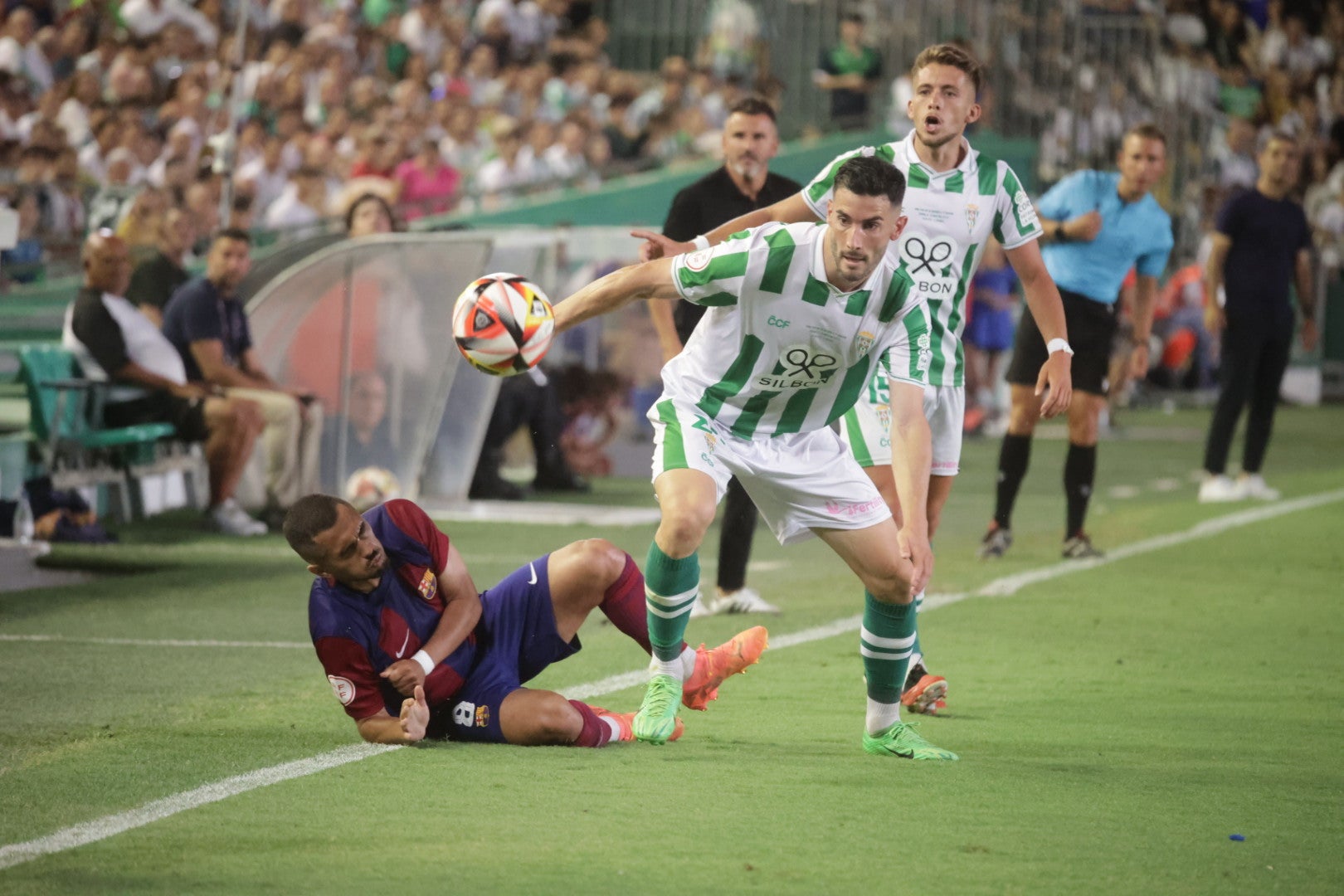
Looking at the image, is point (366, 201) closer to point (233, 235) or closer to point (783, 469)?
point (233, 235)

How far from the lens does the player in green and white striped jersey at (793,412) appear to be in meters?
5.77

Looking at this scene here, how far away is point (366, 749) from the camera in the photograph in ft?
19.1

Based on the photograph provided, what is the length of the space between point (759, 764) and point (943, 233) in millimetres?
2494

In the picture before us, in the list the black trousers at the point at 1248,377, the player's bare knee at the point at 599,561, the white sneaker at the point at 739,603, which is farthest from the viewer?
the black trousers at the point at 1248,377

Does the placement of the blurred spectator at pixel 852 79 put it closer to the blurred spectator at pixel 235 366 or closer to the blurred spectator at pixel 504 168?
the blurred spectator at pixel 504 168

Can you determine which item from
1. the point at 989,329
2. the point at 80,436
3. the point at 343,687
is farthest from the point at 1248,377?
the point at 343,687

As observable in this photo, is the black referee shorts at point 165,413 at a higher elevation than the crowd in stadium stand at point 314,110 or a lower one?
lower

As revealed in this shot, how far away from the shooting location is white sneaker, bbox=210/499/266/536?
11.8 metres

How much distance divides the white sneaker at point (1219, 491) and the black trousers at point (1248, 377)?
8 cm

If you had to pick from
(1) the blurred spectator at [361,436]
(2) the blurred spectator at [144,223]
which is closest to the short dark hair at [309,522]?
(1) the blurred spectator at [361,436]

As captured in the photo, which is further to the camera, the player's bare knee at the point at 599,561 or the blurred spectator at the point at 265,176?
the blurred spectator at the point at 265,176

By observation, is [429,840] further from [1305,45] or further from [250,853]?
[1305,45]

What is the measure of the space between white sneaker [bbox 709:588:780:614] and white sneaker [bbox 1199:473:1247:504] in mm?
6139

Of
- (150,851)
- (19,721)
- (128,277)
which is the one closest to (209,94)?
(128,277)
